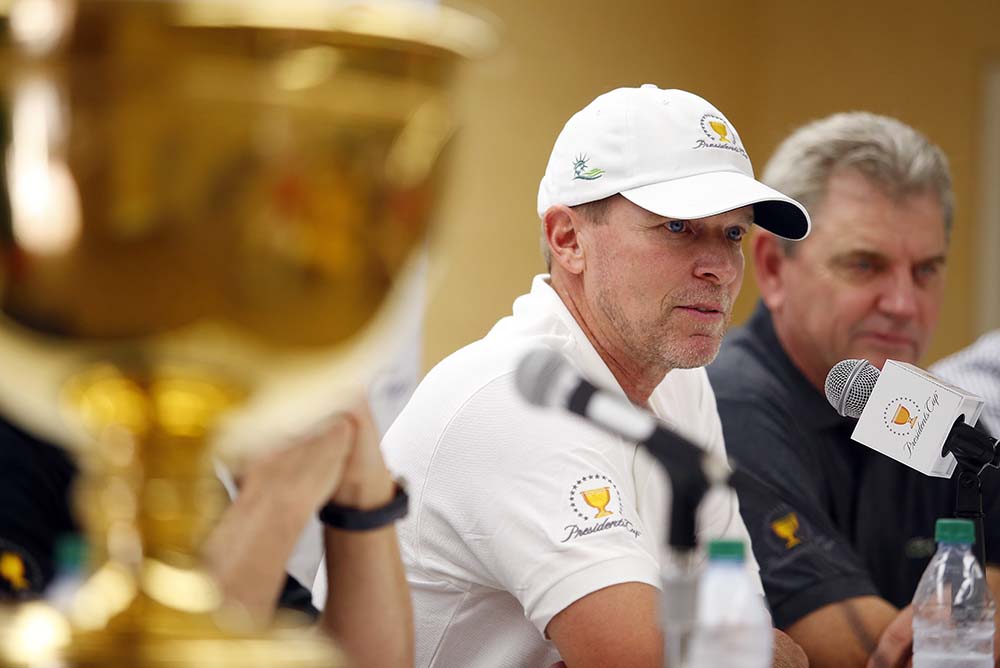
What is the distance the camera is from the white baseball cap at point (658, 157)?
1690 millimetres

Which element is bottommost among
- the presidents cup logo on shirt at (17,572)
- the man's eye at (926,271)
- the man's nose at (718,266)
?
the presidents cup logo on shirt at (17,572)

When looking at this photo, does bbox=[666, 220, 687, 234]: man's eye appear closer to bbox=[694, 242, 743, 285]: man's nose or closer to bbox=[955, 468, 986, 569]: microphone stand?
bbox=[694, 242, 743, 285]: man's nose

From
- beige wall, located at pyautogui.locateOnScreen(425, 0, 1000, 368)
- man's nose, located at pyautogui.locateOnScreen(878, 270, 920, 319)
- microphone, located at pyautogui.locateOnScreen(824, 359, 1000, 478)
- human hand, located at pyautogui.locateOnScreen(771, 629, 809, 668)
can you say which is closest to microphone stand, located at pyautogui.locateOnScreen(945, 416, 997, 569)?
microphone, located at pyautogui.locateOnScreen(824, 359, 1000, 478)

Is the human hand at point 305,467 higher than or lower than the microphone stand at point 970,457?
higher

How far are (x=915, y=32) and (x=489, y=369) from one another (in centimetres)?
367

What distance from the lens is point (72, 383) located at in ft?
1.45

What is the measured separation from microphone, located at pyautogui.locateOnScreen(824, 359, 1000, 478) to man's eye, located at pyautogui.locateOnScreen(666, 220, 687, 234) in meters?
0.32

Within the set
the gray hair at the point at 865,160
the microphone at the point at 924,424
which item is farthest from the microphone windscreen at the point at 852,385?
the gray hair at the point at 865,160

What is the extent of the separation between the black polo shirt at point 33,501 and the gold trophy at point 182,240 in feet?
2.72

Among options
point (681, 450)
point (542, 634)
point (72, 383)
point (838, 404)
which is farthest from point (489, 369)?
point (72, 383)

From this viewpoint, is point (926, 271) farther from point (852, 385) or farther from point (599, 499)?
point (599, 499)

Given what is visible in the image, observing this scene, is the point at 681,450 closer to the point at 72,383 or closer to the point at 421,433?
the point at 72,383

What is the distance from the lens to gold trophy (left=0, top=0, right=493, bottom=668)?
0.42m

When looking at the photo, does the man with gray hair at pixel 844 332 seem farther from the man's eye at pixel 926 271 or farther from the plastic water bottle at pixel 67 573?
the plastic water bottle at pixel 67 573
